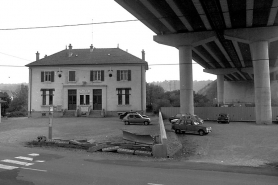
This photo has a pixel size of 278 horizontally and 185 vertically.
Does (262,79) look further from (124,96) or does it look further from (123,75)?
(123,75)

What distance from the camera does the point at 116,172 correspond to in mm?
9805

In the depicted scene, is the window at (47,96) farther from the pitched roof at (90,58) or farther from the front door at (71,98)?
the pitched roof at (90,58)

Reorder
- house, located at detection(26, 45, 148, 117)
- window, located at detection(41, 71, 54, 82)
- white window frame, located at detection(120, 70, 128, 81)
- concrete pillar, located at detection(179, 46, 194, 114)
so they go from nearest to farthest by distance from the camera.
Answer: concrete pillar, located at detection(179, 46, 194, 114) < house, located at detection(26, 45, 148, 117) < white window frame, located at detection(120, 70, 128, 81) < window, located at detection(41, 71, 54, 82)

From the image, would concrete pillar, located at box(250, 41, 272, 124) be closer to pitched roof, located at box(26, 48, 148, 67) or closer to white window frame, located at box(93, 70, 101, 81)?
pitched roof, located at box(26, 48, 148, 67)

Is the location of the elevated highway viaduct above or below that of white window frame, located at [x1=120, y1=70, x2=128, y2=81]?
above

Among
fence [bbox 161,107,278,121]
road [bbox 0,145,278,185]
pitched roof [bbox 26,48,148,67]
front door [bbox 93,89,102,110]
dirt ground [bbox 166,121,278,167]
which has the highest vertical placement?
pitched roof [bbox 26,48,148,67]

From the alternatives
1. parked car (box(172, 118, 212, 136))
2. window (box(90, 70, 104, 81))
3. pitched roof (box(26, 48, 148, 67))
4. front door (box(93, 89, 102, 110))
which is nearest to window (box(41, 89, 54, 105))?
pitched roof (box(26, 48, 148, 67))

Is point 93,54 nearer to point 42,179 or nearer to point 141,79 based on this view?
point 141,79

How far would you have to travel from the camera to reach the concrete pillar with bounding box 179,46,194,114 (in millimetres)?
37312

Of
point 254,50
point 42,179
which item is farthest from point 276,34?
point 42,179

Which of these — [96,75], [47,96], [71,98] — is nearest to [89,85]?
[96,75]

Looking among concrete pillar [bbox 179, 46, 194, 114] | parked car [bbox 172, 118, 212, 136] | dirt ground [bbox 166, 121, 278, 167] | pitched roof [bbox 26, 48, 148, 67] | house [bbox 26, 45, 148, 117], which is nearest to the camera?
dirt ground [bbox 166, 121, 278, 167]

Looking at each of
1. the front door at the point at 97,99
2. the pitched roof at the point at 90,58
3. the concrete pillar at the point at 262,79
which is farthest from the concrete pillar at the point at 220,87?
the front door at the point at 97,99

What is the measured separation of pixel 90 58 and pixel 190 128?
95.9ft
